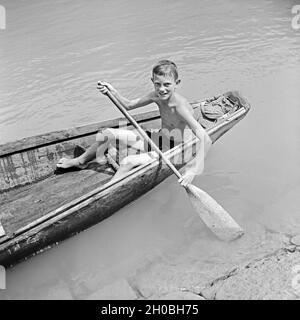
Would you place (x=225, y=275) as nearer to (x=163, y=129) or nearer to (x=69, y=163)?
(x=163, y=129)

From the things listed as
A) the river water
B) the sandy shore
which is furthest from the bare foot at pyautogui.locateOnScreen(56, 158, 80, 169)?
the sandy shore

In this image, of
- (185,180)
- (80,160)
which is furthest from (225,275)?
(80,160)

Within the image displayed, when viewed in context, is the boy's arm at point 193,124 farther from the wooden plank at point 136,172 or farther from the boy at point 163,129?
the wooden plank at point 136,172

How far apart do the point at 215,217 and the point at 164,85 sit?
4.13ft

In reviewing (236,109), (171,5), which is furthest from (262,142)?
(171,5)

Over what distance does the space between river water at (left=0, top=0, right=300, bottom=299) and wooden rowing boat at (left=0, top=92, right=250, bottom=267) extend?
10.4 inches

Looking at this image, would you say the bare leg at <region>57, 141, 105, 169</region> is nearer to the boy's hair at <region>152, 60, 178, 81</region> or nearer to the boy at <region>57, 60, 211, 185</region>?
the boy at <region>57, 60, 211, 185</region>

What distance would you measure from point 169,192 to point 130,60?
4.30 meters

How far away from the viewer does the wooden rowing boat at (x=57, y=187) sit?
3150mm

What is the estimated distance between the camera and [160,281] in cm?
314

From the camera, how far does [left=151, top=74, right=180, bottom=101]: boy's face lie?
3549 millimetres

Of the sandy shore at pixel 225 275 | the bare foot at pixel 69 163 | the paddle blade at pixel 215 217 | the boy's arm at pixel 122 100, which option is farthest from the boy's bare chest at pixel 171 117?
the sandy shore at pixel 225 275
